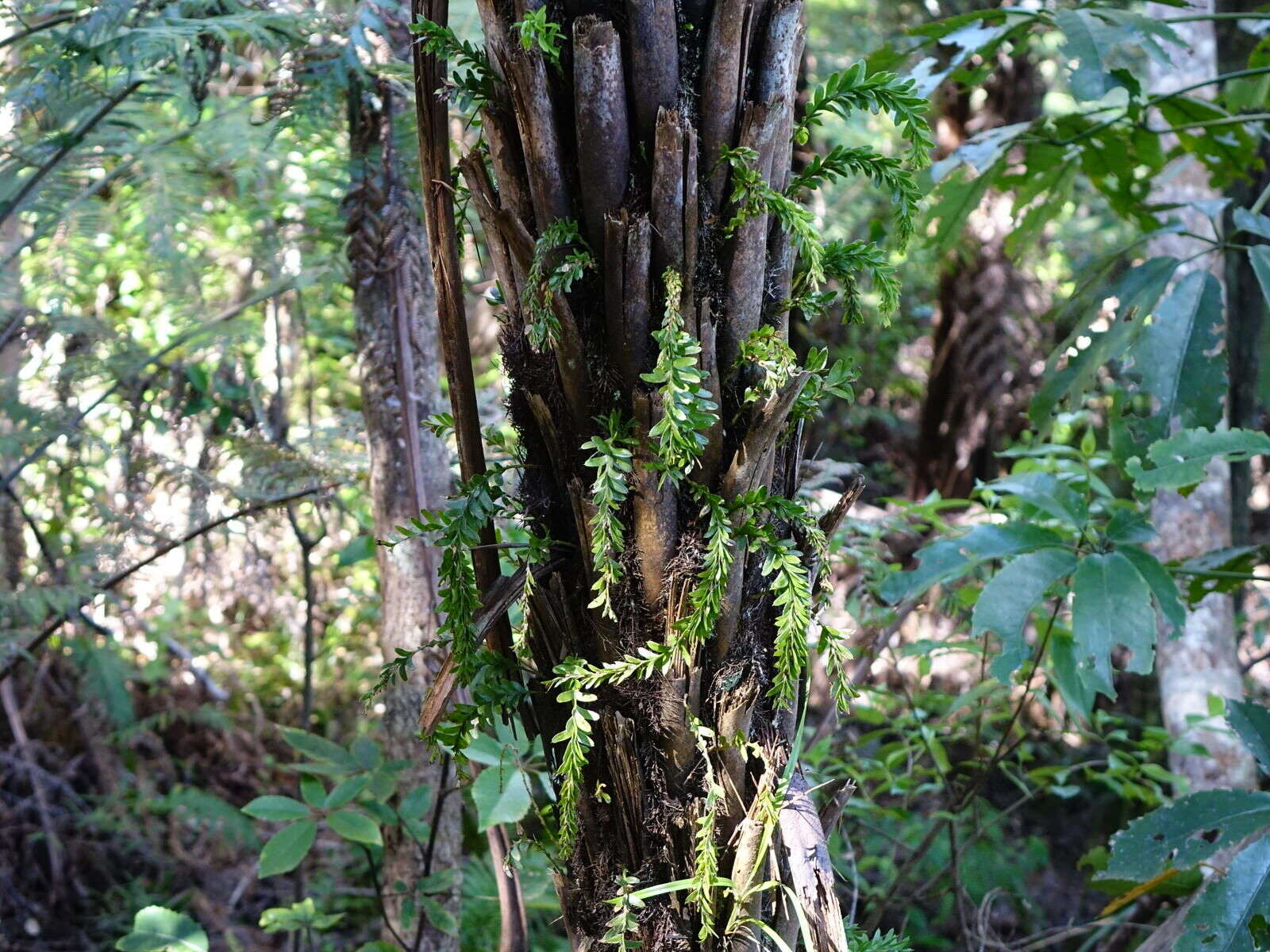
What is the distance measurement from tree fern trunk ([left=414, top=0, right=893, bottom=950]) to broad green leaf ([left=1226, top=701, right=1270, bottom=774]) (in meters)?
1.02

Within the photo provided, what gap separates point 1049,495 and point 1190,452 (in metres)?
0.25

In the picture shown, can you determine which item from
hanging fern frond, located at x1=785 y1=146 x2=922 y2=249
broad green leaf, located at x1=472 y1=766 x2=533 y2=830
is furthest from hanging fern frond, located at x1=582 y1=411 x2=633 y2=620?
broad green leaf, located at x1=472 y1=766 x2=533 y2=830

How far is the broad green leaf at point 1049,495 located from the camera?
1.60 m

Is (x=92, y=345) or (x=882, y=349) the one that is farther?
(x=882, y=349)

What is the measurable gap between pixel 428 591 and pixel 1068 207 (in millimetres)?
5577

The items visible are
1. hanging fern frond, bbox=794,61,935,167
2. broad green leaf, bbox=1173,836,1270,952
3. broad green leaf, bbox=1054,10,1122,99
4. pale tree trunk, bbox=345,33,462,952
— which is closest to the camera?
hanging fern frond, bbox=794,61,935,167

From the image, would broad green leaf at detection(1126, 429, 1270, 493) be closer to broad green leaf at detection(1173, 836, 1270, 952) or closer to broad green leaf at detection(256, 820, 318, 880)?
broad green leaf at detection(1173, 836, 1270, 952)

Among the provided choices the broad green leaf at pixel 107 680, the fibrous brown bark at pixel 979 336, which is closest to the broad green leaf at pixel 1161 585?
the broad green leaf at pixel 107 680

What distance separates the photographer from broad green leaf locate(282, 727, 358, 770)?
160 centimetres

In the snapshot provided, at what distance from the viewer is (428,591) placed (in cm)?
164

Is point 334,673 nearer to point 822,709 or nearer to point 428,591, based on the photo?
point 822,709

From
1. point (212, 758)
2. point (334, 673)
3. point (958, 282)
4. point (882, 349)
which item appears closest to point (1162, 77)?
point (958, 282)

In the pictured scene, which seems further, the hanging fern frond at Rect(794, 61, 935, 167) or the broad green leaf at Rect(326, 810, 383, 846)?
the broad green leaf at Rect(326, 810, 383, 846)

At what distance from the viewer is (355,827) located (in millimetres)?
1461
